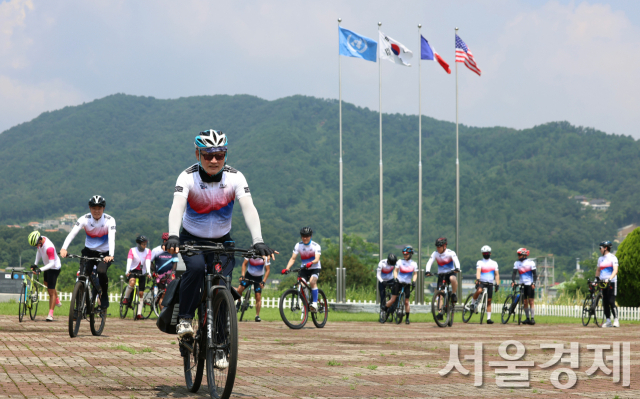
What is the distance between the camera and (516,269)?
21734mm

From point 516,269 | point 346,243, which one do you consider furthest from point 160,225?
point 516,269

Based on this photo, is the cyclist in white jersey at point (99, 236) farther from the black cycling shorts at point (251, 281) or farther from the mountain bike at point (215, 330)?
the black cycling shorts at point (251, 281)

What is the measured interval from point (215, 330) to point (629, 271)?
A: 901 inches

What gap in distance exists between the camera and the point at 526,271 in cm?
2152

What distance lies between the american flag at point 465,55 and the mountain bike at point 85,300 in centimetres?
2187

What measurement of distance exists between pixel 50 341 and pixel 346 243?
176 feet

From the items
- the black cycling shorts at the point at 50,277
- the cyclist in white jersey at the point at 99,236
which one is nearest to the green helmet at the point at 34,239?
the black cycling shorts at the point at 50,277

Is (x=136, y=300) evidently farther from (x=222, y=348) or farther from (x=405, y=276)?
(x=222, y=348)

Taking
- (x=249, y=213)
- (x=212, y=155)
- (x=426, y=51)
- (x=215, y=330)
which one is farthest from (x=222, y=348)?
(x=426, y=51)

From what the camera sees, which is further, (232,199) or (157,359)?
(157,359)

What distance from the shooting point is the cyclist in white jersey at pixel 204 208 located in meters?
6.44

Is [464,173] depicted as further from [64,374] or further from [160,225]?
[64,374]

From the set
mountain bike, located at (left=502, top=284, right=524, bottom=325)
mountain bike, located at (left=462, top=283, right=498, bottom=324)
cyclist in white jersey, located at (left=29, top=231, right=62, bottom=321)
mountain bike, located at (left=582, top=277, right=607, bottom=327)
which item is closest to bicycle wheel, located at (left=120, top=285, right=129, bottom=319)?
cyclist in white jersey, located at (left=29, top=231, right=62, bottom=321)

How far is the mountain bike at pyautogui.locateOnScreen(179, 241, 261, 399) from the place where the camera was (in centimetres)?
585
